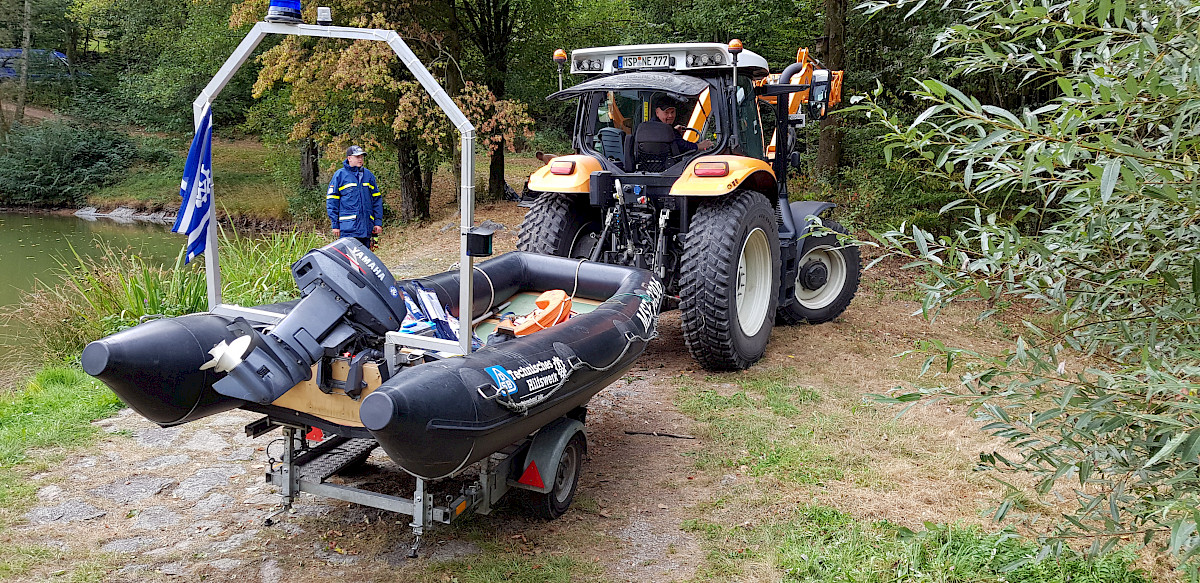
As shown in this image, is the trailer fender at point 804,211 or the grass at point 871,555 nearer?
the grass at point 871,555

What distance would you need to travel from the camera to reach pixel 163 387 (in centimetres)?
325

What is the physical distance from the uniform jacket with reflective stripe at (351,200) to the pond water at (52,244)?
117 inches

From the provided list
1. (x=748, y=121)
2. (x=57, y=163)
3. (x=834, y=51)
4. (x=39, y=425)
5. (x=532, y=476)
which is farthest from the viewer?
(x=57, y=163)

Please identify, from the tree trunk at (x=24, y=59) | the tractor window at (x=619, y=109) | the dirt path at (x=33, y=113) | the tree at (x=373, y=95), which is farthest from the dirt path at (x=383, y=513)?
the dirt path at (x=33, y=113)

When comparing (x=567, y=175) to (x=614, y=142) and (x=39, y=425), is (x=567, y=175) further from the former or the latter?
(x=39, y=425)

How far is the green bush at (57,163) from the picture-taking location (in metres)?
21.3

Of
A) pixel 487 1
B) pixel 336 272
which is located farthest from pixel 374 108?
pixel 336 272

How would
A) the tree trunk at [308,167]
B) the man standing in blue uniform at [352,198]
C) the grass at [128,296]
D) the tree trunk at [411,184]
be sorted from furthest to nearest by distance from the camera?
1. the tree trunk at [308,167]
2. the tree trunk at [411,184]
3. the man standing in blue uniform at [352,198]
4. the grass at [128,296]

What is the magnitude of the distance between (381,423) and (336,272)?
1014mm

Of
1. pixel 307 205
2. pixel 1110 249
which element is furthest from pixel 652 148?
pixel 307 205

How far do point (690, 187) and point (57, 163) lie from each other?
21239mm

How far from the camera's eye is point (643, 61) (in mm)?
6344

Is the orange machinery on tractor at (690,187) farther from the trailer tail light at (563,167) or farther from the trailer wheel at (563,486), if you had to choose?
the trailer wheel at (563,486)

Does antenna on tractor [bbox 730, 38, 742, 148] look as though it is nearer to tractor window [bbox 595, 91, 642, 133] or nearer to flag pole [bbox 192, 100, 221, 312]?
tractor window [bbox 595, 91, 642, 133]
